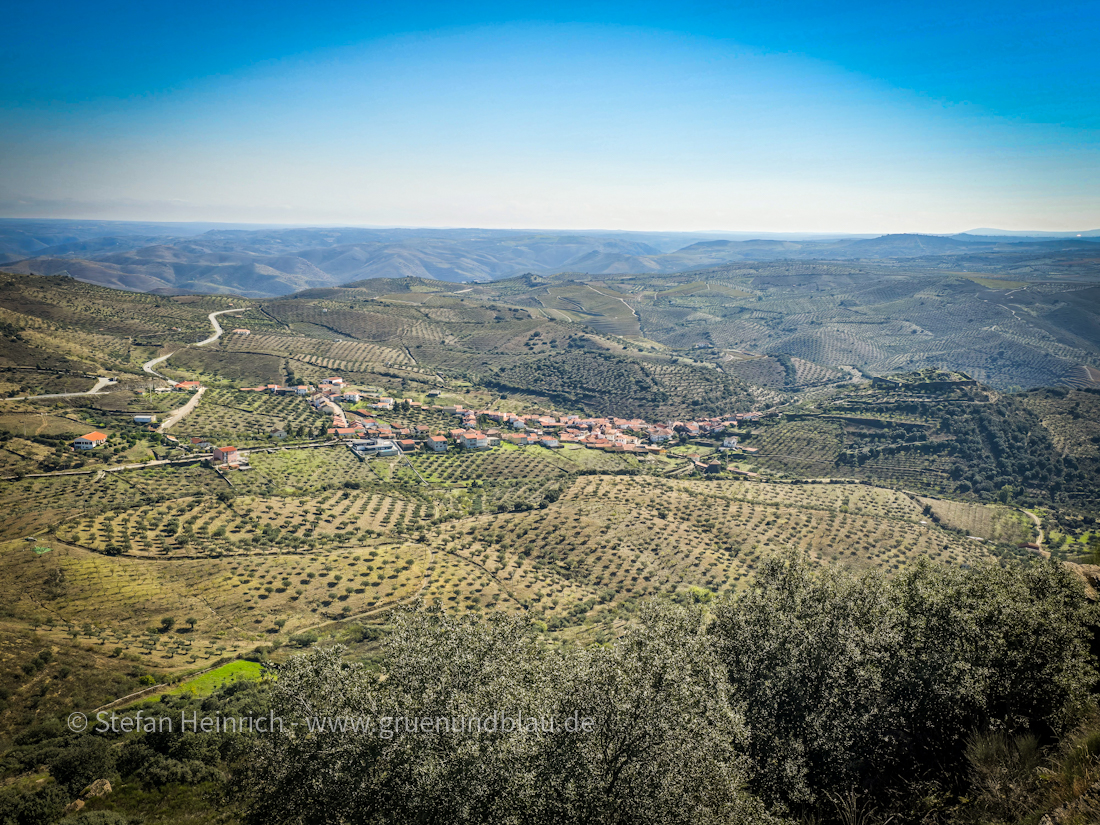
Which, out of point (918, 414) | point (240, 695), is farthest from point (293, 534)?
point (918, 414)

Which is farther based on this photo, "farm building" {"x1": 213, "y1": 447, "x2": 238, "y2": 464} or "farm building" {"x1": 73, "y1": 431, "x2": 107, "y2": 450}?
"farm building" {"x1": 213, "y1": 447, "x2": 238, "y2": 464}

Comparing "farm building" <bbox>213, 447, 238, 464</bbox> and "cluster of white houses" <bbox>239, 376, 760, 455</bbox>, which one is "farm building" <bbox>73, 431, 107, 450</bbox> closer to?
"farm building" <bbox>213, 447, 238, 464</bbox>

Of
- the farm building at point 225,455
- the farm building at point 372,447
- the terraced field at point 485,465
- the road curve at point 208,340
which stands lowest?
the terraced field at point 485,465

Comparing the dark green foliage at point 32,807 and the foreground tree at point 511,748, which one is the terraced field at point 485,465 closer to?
the dark green foliage at point 32,807

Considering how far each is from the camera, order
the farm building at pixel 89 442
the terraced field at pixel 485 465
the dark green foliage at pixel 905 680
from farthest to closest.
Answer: the terraced field at pixel 485 465 < the farm building at pixel 89 442 < the dark green foliage at pixel 905 680

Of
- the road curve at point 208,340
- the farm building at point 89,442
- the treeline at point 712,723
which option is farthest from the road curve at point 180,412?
the treeline at point 712,723

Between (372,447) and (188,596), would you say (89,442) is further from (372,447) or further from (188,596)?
(188,596)

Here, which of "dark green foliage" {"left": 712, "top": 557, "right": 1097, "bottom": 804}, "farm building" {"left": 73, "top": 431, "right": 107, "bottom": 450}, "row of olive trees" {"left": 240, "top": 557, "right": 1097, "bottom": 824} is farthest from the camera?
"farm building" {"left": 73, "top": 431, "right": 107, "bottom": 450}

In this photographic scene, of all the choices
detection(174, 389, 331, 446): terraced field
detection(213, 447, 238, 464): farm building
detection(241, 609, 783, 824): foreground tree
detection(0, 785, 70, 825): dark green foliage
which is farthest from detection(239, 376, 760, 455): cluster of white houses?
detection(241, 609, 783, 824): foreground tree
